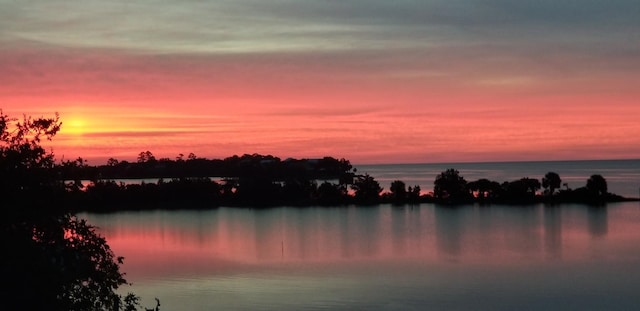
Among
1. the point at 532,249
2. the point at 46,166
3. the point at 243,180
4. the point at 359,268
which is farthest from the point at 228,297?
the point at 243,180

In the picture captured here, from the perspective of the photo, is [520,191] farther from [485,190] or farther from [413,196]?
[413,196]

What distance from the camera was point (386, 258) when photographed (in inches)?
1763

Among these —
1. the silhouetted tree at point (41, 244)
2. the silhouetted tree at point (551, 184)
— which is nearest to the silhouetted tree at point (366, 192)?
the silhouetted tree at point (551, 184)

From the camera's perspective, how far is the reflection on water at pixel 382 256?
3262 cm

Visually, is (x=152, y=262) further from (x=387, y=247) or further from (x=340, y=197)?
(x=340, y=197)

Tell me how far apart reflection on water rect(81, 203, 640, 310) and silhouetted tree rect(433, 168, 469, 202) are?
5242mm

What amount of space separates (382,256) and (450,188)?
39197mm

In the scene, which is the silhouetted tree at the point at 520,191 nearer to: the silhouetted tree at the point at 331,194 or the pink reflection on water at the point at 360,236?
the pink reflection on water at the point at 360,236

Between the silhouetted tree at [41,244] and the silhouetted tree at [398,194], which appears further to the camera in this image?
the silhouetted tree at [398,194]

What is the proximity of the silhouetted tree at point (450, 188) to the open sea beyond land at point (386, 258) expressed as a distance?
4.81 m

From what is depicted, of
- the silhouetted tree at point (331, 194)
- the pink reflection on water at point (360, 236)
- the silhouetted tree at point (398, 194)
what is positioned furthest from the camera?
the silhouetted tree at point (331, 194)

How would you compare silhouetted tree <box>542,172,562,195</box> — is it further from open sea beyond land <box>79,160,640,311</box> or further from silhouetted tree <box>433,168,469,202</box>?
silhouetted tree <box>433,168,469,202</box>

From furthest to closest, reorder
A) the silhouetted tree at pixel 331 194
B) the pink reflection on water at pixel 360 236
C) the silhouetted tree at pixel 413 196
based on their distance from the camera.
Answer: the silhouetted tree at pixel 331 194
the silhouetted tree at pixel 413 196
the pink reflection on water at pixel 360 236

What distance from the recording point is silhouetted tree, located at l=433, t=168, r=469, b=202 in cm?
8294
